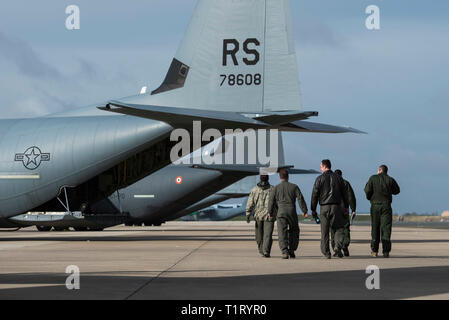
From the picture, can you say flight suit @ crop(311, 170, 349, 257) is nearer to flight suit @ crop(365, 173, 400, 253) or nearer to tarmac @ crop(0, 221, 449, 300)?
tarmac @ crop(0, 221, 449, 300)

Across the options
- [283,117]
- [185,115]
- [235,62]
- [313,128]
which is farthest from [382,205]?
[235,62]

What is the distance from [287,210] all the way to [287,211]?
0.09 feet

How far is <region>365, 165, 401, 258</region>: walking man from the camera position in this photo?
17094 mm

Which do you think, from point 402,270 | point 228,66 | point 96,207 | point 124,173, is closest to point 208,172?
point 96,207

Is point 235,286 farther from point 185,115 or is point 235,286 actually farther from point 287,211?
point 185,115

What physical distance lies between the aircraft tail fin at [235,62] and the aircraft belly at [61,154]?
4.58 ft

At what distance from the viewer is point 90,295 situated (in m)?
9.24

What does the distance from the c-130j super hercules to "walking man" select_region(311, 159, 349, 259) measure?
4.99 m

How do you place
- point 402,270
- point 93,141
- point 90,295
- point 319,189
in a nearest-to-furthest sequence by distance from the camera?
point 90,295 < point 402,270 < point 319,189 < point 93,141

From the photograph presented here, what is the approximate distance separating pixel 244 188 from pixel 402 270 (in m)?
37.7

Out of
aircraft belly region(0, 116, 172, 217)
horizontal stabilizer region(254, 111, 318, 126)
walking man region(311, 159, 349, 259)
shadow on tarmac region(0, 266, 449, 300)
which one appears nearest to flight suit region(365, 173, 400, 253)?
walking man region(311, 159, 349, 259)

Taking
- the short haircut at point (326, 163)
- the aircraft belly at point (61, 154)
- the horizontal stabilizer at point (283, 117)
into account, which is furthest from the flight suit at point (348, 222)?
the aircraft belly at point (61, 154)

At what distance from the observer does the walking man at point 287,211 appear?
55.2 ft

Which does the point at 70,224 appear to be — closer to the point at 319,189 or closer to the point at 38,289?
the point at 319,189
